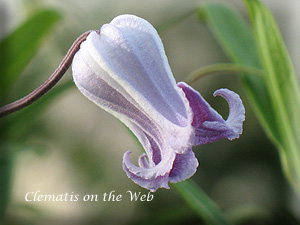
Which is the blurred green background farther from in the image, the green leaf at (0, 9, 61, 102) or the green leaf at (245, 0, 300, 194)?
the green leaf at (245, 0, 300, 194)

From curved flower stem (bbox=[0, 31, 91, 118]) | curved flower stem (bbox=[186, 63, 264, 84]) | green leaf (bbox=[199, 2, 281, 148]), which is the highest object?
curved flower stem (bbox=[0, 31, 91, 118])

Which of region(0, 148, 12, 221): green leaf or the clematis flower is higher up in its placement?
the clematis flower

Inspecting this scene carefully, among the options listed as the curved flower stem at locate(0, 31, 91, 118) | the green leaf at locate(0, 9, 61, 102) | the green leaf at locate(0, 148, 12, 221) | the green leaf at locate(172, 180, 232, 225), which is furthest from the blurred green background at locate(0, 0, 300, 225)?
the curved flower stem at locate(0, 31, 91, 118)

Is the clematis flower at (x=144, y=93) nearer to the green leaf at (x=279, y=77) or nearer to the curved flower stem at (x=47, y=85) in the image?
the curved flower stem at (x=47, y=85)

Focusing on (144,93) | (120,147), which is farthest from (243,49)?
(120,147)

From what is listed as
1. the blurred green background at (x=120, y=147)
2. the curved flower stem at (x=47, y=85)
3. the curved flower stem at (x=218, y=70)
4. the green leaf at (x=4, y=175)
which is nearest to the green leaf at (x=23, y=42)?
the green leaf at (x=4, y=175)

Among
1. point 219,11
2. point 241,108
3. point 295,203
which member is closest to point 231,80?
point 295,203
